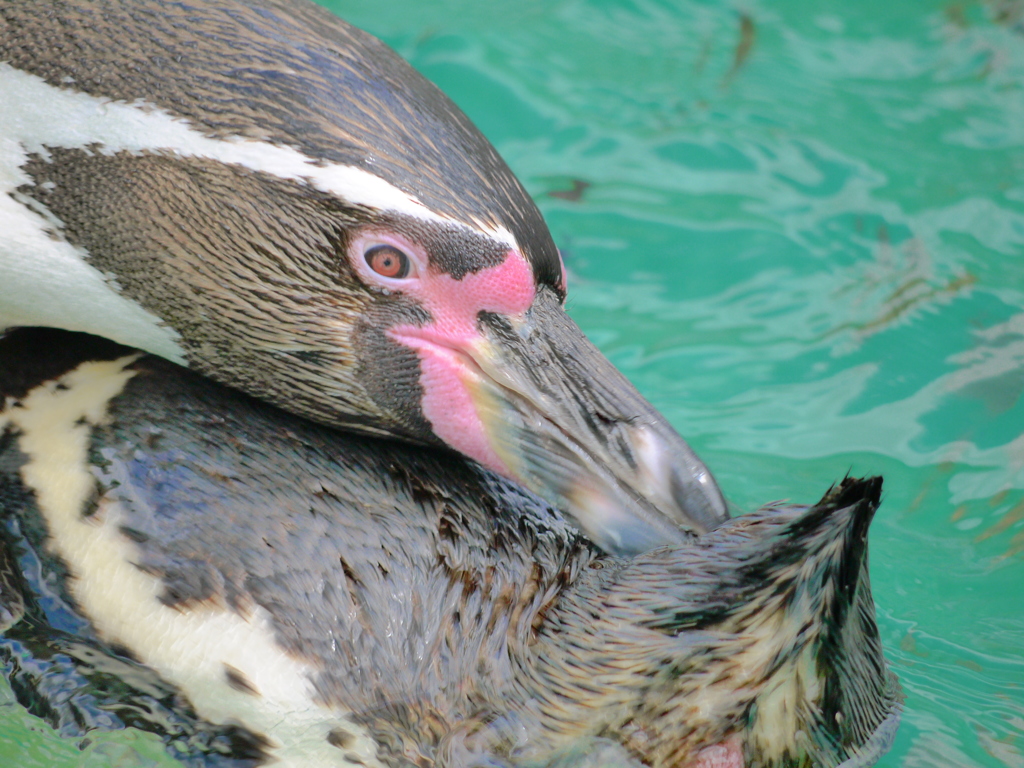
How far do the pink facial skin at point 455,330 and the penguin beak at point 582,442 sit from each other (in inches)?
0.5

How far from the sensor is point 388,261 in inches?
87.4

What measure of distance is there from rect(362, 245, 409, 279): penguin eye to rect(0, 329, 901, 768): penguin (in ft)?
1.21

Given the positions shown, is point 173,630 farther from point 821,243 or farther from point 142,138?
point 821,243

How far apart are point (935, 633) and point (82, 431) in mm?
1979

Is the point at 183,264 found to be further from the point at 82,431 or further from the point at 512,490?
the point at 512,490

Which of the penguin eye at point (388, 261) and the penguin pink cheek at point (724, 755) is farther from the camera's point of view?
the penguin eye at point (388, 261)

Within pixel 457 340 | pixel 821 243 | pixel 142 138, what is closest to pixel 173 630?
pixel 457 340

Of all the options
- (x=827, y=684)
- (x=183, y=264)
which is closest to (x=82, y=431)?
(x=183, y=264)

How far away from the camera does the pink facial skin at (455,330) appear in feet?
7.34

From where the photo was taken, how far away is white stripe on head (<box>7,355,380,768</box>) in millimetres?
2025

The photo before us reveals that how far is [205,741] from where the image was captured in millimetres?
2051

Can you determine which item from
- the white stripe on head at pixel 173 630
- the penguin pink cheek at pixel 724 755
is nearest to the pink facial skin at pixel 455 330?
the white stripe on head at pixel 173 630

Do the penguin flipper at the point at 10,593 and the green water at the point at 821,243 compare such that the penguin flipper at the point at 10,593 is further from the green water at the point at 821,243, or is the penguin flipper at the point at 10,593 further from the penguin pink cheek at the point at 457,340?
the green water at the point at 821,243

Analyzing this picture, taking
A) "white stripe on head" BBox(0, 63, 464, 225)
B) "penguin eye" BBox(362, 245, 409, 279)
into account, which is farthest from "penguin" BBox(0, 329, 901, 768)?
"white stripe on head" BBox(0, 63, 464, 225)
